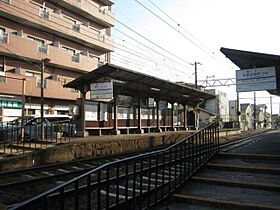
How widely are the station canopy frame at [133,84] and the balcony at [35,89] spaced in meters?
7.58

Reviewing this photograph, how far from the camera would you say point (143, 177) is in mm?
6047

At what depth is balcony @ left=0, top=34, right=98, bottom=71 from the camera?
1025 inches

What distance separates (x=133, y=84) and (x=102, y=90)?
3.25 m

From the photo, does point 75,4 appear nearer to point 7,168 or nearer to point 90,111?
point 90,111

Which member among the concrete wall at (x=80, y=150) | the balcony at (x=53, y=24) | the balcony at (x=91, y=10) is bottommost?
the concrete wall at (x=80, y=150)

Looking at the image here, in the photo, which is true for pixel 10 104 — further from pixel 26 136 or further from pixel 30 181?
pixel 30 181

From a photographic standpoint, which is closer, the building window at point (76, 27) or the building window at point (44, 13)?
the building window at point (44, 13)

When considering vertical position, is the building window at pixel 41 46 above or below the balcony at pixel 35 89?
above

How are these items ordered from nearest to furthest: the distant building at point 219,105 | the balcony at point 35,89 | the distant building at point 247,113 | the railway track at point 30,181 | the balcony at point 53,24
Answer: the railway track at point 30,181 < the balcony at point 35,89 < the balcony at point 53,24 < the distant building at point 219,105 < the distant building at point 247,113

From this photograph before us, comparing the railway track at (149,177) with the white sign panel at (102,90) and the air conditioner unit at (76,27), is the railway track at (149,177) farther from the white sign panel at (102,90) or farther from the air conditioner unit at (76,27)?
the air conditioner unit at (76,27)

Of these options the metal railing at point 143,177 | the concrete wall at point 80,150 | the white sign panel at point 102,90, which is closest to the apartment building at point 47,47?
the white sign panel at point 102,90

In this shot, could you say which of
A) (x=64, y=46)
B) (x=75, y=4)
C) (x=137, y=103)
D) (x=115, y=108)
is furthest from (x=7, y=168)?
(x=75, y=4)

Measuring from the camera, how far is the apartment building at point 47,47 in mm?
25875

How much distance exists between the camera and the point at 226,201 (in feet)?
18.4
